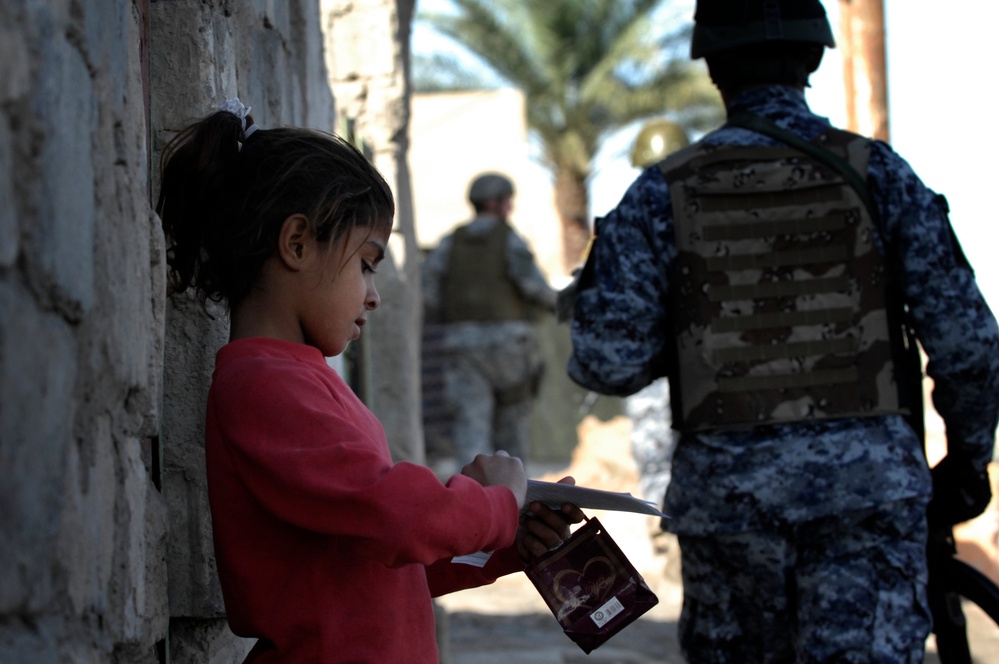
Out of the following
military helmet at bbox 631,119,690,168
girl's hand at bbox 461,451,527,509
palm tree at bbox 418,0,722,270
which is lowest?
girl's hand at bbox 461,451,527,509

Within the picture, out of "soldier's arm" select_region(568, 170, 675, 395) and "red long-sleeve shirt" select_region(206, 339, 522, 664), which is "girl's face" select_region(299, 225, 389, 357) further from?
"soldier's arm" select_region(568, 170, 675, 395)

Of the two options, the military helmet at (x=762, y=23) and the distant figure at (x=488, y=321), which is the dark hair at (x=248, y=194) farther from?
the distant figure at (x=488, y=321)

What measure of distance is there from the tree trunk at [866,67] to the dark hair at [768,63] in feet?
12.0

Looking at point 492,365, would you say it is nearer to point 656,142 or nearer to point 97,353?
point 656,142

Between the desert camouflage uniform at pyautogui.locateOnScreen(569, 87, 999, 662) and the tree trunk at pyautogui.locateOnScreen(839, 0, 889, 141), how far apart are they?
3820 mm

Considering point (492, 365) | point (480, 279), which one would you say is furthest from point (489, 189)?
point (492, 365)

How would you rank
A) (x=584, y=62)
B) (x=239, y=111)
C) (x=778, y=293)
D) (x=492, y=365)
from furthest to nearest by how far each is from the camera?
1. (x=584, y=62)
2. (x=492, y=365)
3. (x=778, y=293)
4. (x=239, y=111)

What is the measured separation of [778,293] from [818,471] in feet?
1.18

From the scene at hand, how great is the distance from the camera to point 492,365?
7266 mm

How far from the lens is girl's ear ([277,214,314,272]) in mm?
1530

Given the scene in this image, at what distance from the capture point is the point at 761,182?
247 centimetres

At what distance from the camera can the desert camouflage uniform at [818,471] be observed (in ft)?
7.58

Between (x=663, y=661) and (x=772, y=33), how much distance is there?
2.96 m

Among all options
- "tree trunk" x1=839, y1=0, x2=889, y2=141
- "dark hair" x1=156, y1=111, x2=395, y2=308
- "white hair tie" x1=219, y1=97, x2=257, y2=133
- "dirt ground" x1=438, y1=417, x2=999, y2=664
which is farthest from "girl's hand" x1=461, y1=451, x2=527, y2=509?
"tree trunk" x1=839, y1=0, x2=889, y2=141
